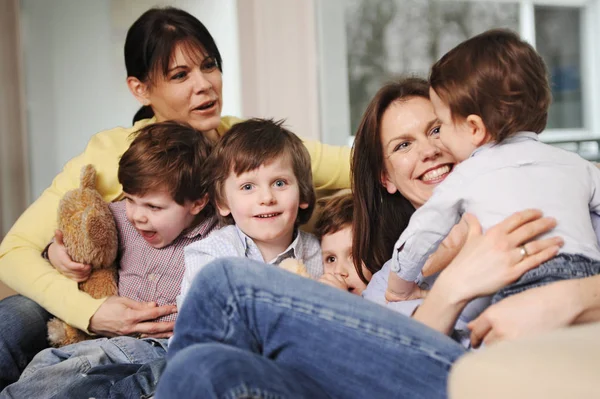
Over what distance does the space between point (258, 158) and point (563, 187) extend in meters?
0.71

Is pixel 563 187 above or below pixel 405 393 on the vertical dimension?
above

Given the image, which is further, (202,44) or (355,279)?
(202,44)

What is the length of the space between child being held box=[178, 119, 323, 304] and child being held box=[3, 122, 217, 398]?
89 mm

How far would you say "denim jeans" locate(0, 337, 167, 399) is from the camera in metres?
1.57

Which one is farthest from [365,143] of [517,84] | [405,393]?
[405,393]

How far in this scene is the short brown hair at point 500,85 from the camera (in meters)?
1.43

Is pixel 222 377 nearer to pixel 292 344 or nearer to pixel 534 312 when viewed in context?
pixel 292 344

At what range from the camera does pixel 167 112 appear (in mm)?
2201

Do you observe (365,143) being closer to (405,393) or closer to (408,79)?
(408,79)

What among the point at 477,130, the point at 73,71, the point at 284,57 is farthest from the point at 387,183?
the point at 73,71

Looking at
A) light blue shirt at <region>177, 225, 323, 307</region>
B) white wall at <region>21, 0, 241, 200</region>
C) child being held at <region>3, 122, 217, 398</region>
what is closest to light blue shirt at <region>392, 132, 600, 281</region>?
light blue shirt at <region>177, 225, 323, 307</region>

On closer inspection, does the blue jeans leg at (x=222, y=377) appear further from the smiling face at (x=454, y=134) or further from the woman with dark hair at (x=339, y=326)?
the smiling face at (x=454, y=134)

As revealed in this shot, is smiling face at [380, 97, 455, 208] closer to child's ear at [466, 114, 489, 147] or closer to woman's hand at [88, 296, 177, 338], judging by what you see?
child's ear at [466, 114, 489, 147]

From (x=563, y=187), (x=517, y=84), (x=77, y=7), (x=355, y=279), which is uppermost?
(x=77, y=7)
